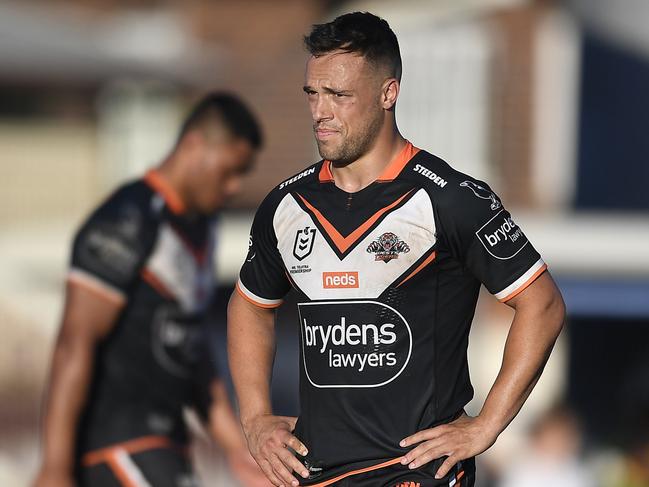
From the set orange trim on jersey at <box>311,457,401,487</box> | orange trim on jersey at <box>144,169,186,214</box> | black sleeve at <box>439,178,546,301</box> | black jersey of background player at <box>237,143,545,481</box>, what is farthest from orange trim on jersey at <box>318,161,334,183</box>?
orange trim on jersey at <box>144,169,186,214</box>

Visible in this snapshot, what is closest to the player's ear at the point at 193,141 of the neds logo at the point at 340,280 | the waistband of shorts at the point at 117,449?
the waistband of shorts at the point at 117,449

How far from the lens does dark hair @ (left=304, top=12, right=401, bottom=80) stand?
4527mm

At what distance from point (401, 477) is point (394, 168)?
1.01 metres

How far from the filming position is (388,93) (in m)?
4.62

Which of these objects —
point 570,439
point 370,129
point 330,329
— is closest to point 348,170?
point 370,129

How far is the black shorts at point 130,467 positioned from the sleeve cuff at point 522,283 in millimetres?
2601

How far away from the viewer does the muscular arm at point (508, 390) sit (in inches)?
172

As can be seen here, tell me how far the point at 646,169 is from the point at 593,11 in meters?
1.86

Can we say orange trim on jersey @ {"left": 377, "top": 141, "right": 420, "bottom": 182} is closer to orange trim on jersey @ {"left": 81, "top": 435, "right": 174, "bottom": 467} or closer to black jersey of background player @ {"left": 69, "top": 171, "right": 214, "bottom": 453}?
black jersey of background player @ {"left": 69, "top": 171, "right": 214, "bottom": 453}

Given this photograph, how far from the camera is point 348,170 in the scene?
464 cm

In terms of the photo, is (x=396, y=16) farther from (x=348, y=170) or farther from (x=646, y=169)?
(x=348, y=170)

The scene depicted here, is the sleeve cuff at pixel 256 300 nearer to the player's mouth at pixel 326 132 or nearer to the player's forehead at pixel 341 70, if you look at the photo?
the player's mouth at pixel 326 132

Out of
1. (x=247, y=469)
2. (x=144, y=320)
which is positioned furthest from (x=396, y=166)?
(x=247, y=469)

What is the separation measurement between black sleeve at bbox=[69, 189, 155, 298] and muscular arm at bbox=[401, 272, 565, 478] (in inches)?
91.9
